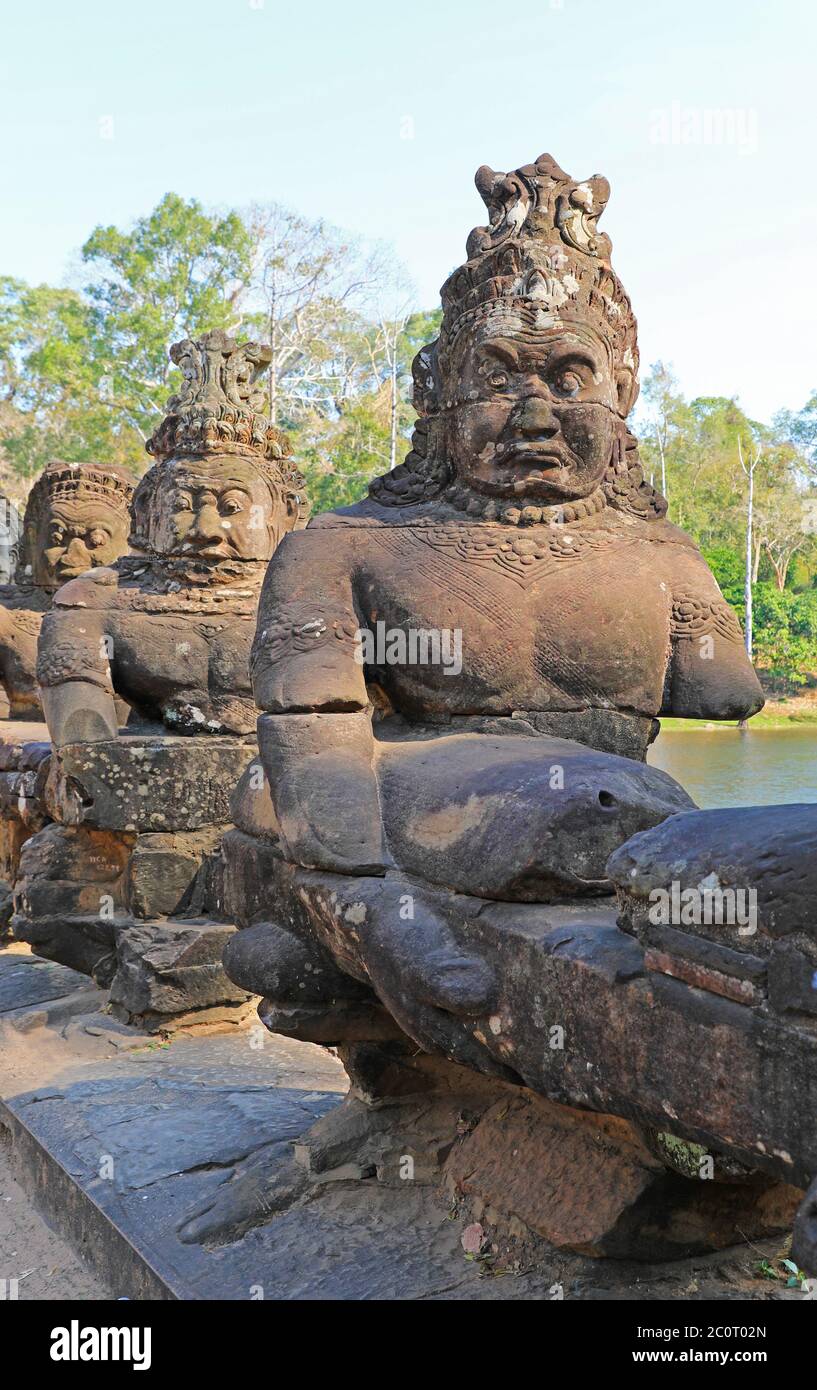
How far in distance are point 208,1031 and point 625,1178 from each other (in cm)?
270

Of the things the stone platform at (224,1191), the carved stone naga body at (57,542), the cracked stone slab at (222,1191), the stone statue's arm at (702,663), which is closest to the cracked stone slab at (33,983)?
the stone platform at (224,1191)

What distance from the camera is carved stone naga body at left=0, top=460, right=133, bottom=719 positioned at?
765 cm

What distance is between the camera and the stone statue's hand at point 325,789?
277 centimetres

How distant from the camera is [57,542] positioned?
25.3 feet

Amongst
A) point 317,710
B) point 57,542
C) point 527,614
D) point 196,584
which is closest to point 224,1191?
point 317,710

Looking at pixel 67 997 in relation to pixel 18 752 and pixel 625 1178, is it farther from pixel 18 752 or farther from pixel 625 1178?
pixel 625 1178

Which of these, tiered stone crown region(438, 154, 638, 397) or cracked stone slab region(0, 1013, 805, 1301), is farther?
tiered stone crown region(438, 154, 638, 397)

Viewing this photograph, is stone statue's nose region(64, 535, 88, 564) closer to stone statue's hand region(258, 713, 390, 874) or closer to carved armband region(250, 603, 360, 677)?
carved armband region(250, 603, 360, 677)

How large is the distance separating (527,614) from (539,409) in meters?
0.54

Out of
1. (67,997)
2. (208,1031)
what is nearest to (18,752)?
(67,997)

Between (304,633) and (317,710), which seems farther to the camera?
(304,633)

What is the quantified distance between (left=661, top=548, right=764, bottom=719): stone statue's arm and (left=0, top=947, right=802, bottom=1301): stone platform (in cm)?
135

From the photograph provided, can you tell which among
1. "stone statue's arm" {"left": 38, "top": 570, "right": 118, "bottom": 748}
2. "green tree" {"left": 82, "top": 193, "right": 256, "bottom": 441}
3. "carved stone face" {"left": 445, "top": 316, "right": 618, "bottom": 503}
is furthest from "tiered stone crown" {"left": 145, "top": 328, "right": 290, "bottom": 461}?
"green tree" {"left": 82, "top": 193, "right": 256, "bottom": 441}

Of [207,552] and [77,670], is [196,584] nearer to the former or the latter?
[207,552]
